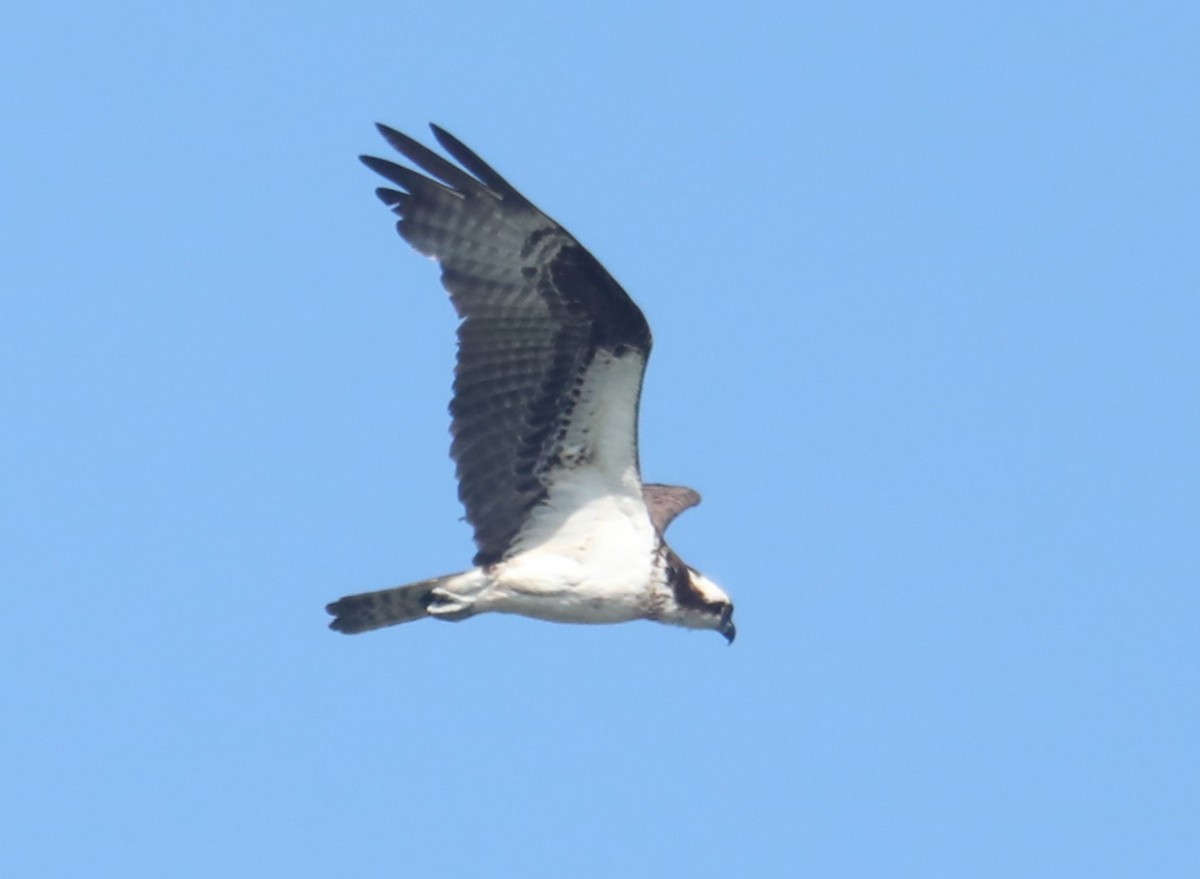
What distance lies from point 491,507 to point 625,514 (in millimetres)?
717

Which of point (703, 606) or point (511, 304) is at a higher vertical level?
point (511, 304)

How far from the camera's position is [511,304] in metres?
16.9

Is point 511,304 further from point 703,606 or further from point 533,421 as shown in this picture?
point 703,606

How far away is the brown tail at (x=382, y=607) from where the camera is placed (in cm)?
1739

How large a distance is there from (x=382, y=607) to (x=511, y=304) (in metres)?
1.85

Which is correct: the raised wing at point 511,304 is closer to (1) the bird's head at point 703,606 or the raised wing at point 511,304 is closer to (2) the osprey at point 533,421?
(2) the osprey at point 533,421

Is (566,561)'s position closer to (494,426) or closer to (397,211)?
(494,426)

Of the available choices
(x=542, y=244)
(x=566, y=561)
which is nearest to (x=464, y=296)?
(x=542, y=244)

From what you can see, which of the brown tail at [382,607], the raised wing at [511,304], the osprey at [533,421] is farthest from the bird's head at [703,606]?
the brown tail at [382,607]

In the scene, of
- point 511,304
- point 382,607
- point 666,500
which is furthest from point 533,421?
point 666,500

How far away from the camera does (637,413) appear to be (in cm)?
1700

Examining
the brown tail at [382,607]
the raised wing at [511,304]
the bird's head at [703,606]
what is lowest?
the brown tail at [382,607]

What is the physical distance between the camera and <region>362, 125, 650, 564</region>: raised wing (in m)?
16.8

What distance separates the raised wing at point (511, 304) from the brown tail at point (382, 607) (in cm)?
83
